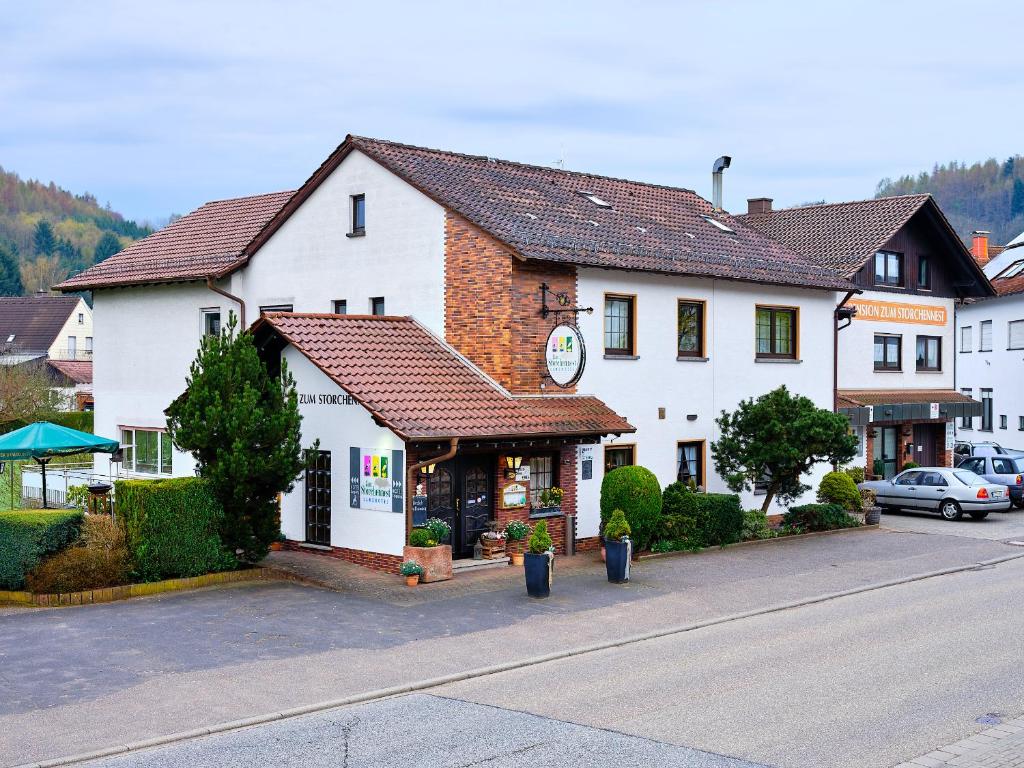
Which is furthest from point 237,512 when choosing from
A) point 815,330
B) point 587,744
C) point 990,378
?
point 990,378

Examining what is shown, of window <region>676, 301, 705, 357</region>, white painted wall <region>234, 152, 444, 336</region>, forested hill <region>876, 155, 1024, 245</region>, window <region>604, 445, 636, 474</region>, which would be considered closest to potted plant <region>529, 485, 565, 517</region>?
window <region>604, 445, 636, 474</region>

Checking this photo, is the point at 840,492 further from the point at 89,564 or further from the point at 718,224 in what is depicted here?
the point at 89,564

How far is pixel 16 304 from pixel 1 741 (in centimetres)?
8687

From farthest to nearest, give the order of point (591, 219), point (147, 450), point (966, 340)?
point (966, 340) → point (147, 450) → point (591, 219)

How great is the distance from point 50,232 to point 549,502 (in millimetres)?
143407

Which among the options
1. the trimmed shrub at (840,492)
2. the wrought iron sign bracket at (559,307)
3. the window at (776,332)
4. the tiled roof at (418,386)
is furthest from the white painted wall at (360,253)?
the trimmed shrub at (840,492)

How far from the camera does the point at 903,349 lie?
124 ft

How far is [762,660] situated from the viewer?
14.5 metres

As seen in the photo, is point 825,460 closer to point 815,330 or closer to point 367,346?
point 815,330

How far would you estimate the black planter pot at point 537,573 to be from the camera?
18.7m

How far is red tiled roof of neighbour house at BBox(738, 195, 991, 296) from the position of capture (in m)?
36.2

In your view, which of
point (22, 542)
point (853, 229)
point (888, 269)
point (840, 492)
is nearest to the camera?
point (22, 542)

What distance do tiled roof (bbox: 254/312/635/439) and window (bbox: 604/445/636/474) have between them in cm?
123

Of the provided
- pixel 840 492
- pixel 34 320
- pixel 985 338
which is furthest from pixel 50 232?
pixel 840 492
